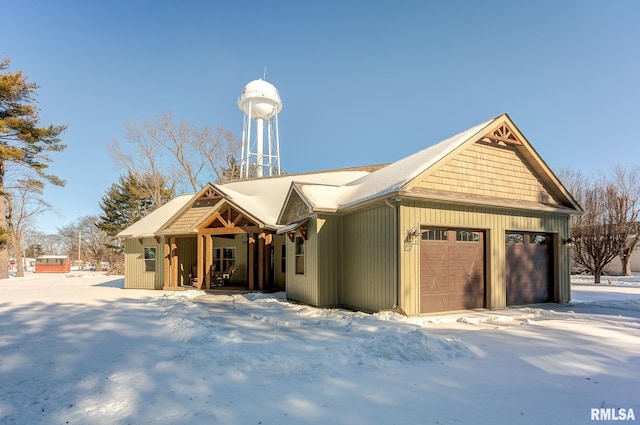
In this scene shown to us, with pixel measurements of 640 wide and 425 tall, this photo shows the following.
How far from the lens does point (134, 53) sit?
16391 millimetres

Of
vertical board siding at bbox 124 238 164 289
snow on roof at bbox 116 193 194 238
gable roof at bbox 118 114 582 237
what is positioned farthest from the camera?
vertical board siding at bbox 124 238 164 289

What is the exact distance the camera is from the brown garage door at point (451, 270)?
29.8 feet

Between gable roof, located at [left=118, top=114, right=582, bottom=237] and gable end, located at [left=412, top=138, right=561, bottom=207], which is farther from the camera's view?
gable end, located at [left=412, top=138, right=561, bottom=207]

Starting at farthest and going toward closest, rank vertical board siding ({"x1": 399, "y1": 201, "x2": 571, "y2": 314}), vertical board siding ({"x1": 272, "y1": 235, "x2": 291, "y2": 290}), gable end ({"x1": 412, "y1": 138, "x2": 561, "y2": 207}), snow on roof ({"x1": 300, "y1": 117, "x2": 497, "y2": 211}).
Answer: vertical board siding ({"x1": 272, "y1": 235, "x2": 291, "y2": 290}), gable end ({"x1": 412, "y1": 138, "x2": 561, "y2": 207}), snow on roof ({"x1": 300, "y1": 117, "x2": 497, "y2": 211}), vertical board siding ({"x1": 399, "y1": 201, "x2": 571, "y2": 314})

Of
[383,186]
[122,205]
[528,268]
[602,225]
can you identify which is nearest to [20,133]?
[122,205]

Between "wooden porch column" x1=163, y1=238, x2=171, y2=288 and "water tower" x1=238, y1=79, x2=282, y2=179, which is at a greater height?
"water tower" x1=238, y1=79, x2=282, y2=179

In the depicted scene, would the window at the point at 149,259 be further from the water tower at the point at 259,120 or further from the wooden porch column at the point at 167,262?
the water tower at the point at 259,120

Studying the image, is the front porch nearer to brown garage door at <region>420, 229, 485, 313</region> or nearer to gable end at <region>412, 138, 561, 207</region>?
brown garage door at <region>420, 229, 485, 313</region>

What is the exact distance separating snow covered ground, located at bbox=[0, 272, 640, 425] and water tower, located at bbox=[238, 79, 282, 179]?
23.2m

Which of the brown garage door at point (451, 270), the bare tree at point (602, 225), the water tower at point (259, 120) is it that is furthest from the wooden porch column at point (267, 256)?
the bare tree at point (602, 225)

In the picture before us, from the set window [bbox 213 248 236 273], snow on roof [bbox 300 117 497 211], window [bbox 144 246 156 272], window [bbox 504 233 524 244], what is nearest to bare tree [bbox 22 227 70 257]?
window [bbox 144 246 156 272]

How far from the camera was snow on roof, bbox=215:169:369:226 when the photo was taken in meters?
15.4

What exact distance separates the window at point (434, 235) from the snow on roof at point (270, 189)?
6.40 m

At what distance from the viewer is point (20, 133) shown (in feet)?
79.6
